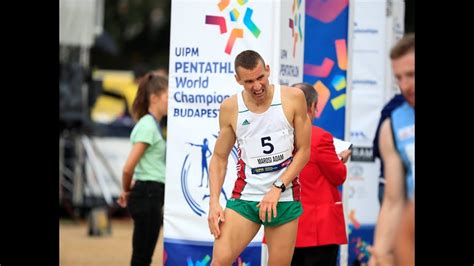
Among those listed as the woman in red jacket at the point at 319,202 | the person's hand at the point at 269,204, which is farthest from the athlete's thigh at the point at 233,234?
the woman in red jacket at the point at 319,202

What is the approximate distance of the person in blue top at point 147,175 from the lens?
861 cm

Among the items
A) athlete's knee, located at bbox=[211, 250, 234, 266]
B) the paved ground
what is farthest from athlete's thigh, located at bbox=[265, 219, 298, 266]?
the paved ground

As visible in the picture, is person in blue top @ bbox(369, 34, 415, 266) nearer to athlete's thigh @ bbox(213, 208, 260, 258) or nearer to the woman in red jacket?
athlete's thigh @ bbox(213, 208, 260, 258)

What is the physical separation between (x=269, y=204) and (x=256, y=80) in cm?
81

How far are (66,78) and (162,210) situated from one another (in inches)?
381

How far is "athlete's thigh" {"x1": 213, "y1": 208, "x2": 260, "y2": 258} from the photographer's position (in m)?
6.66

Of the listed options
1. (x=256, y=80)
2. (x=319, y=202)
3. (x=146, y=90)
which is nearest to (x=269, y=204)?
(x=256, y=80)

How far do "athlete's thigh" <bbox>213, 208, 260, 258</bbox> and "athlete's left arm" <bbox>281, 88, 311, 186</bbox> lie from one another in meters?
0.42

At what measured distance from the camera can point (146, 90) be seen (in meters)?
8.98

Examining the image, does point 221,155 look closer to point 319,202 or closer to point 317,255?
point 319,202
